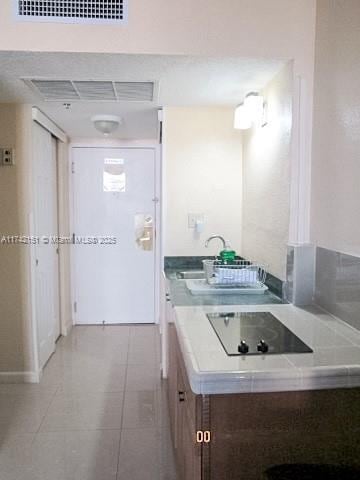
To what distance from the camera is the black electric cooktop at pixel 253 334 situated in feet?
4.50

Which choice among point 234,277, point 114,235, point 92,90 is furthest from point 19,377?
point 92,90

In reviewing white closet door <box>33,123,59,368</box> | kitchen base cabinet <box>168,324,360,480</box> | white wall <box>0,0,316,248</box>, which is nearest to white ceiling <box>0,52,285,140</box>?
white wall <box>0,0,316,248</box>

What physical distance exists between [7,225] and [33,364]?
3.59 feet

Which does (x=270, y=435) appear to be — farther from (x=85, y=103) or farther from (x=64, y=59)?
(x=85, y=103)

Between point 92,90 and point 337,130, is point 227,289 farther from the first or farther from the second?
point 92,90

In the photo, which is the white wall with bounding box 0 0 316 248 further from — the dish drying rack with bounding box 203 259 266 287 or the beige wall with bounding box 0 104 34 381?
the beige wall with bounding box 0 104 34 381

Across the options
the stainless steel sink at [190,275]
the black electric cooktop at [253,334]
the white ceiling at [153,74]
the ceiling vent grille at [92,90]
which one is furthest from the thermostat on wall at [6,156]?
the black electric cooktop at [253,334]

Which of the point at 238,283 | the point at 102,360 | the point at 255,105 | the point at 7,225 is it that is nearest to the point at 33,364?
the point at 102,360

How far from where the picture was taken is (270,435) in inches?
50.1

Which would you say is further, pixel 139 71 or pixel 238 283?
pixel 238 283

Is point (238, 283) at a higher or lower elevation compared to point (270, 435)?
higher

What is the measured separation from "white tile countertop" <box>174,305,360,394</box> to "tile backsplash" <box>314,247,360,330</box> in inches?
4.1

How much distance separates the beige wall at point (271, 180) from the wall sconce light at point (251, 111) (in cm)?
5

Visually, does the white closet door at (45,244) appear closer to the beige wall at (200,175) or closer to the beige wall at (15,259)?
the beige wall at (15,259)
